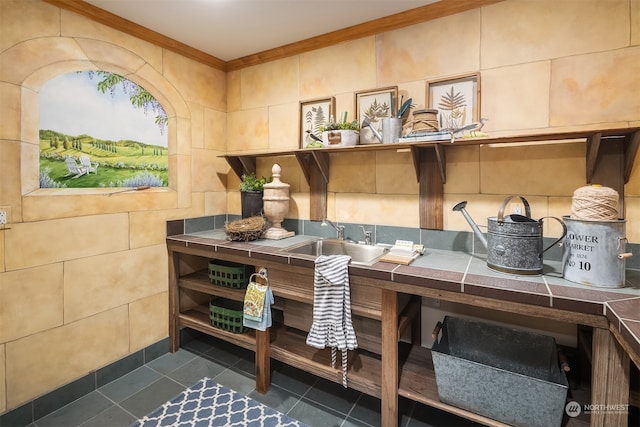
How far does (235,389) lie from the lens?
200 cm

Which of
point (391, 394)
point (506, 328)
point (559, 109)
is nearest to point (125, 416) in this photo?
point (391, 394)

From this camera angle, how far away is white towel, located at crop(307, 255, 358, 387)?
5.16 feet

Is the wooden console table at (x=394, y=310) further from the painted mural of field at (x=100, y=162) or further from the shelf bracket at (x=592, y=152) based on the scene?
the shelf bracket at (x=592, y=152)

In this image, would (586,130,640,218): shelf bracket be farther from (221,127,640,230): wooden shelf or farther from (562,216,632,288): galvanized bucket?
(562,216,632,288): galvanized bucket

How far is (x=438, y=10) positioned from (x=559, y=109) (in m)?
0.91

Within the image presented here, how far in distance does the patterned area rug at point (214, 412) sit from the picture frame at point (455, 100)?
1.97 m

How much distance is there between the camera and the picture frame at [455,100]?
182cm

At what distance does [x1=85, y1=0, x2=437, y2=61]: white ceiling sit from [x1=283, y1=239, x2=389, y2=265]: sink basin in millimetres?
1518

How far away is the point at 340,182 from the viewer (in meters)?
2.31

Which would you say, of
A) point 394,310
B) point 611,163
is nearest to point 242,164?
point 394,310

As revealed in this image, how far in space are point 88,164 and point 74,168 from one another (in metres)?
0.08

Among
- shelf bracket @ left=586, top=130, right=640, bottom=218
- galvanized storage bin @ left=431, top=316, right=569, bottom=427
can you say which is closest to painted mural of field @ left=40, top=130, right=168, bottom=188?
galvanized storage bin @ left=431, top=316, right=569, bottom=427

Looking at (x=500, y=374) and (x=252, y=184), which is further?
(x=252, y=184)

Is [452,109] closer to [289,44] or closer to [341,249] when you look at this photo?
[341,249]
